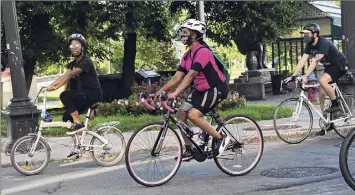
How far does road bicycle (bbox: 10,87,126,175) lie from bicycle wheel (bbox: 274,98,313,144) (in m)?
2.87

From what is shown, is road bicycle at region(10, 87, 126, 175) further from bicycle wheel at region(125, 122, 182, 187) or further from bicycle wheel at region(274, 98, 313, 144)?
bicycle wheel at region(274, 98, 313, 144)

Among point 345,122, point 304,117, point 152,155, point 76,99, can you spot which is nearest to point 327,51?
point 304,117

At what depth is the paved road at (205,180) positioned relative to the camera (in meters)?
6.07

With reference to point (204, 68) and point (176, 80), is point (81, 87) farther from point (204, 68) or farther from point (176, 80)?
point (204, 68)

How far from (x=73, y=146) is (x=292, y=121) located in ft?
11.9

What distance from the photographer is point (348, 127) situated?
9375mm

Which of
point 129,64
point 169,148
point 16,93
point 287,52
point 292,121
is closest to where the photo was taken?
point 169,148

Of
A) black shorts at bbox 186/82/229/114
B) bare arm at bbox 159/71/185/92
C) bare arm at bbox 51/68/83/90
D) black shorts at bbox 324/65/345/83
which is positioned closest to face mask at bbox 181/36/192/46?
bare arm at bbox 159/71/185/92

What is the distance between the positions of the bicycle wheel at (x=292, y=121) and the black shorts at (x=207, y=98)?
9.53 feet

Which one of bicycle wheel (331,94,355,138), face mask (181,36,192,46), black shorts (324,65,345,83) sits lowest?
bicycle wheel (331,94,355,138)

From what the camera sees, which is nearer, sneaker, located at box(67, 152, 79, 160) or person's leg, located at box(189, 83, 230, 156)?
person's leg, located at box(189, 83, 230, 156)

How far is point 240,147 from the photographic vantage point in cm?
687

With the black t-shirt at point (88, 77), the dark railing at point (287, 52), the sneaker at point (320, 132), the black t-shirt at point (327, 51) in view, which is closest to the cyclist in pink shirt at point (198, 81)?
the black t-shirt at point (88, 77)

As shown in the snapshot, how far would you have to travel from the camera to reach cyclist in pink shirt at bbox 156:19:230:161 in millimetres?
6375
